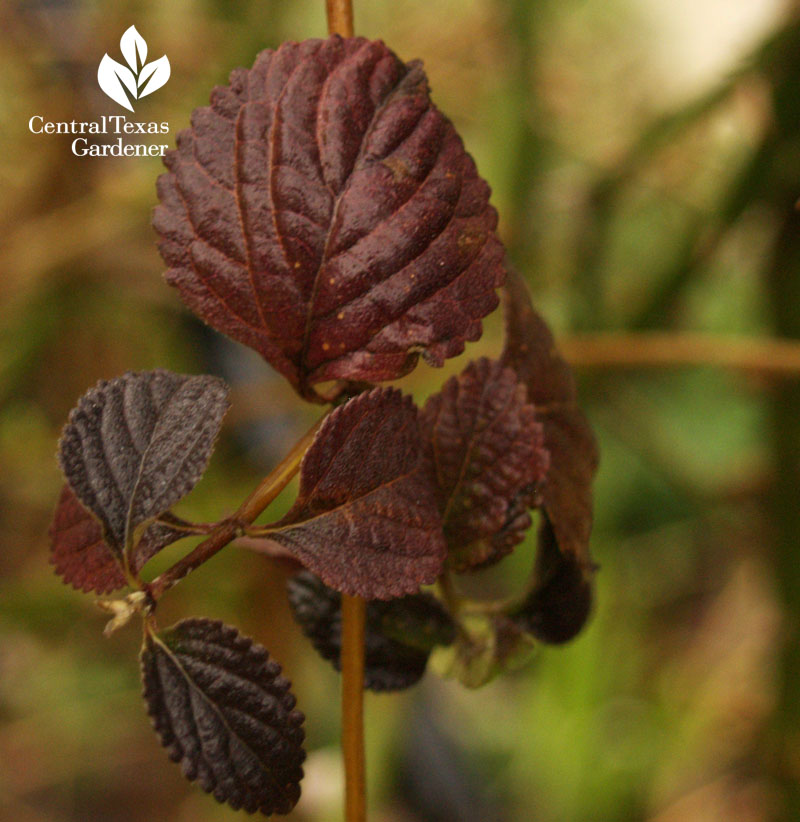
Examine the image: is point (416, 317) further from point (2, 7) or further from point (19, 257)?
point (2, 7)

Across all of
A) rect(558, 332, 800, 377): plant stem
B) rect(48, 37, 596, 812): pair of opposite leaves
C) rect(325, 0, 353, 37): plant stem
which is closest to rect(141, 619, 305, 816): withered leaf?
rect(48, 37, 596, 812): pair of opposite leaves

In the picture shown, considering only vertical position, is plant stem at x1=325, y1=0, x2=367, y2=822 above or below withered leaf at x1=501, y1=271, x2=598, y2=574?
below

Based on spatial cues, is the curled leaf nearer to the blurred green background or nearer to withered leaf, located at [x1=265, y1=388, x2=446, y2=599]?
withered leaf, located at [x1=265, y1=388, x2=446, y2=599]

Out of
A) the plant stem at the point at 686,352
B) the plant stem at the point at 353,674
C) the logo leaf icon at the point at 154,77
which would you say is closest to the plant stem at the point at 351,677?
the plant stem at the point at 353,674

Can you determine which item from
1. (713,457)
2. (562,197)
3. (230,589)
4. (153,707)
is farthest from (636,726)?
(153,707)

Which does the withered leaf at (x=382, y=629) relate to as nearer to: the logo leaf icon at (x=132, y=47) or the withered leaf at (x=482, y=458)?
the withered leaf at (x=482, y=458)
